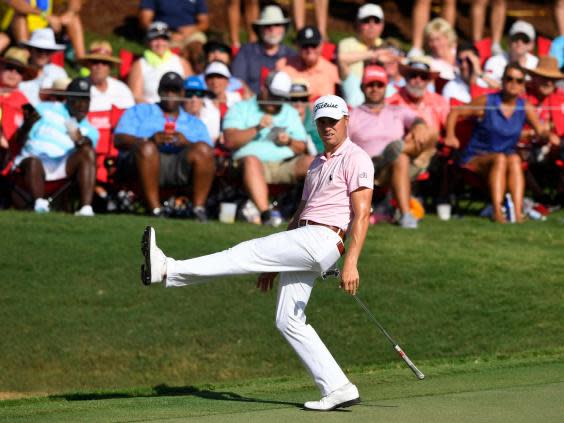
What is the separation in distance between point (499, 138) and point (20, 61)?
17.8 feet

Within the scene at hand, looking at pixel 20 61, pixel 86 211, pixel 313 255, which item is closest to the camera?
pixel 313 255

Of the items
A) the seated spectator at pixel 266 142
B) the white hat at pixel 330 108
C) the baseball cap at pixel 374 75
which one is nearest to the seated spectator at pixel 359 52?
the baseball cap at pixel 374 75

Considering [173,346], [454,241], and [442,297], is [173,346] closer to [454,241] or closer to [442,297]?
[442,297]

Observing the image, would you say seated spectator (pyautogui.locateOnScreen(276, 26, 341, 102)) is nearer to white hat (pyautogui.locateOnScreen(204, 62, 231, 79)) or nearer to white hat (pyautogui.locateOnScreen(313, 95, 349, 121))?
white hat (pyautogui.locateOnScreen(204, 62, 231, 79))

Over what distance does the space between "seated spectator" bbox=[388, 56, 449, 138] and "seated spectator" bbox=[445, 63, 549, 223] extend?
23 cm

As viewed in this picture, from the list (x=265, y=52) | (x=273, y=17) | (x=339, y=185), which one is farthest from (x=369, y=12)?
(x=339, y=185)

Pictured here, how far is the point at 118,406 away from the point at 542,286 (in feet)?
18.3

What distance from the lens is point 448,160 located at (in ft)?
52.6

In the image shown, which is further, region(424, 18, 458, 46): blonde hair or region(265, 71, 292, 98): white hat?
region(424, 18, 458, 46): blonde hair

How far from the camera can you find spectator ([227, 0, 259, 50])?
1894 cm

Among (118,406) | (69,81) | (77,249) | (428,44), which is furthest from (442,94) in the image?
(118,406)

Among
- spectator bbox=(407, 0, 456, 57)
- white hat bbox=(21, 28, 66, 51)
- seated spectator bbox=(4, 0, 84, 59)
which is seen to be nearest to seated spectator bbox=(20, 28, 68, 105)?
white hat bbox=(21, 28, 66, 51)

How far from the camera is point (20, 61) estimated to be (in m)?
15.3

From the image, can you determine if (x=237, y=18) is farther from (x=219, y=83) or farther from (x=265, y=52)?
(x=219, y=83)
